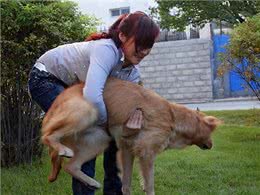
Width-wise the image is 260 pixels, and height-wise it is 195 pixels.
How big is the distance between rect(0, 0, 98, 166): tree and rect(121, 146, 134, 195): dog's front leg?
311 centimetres

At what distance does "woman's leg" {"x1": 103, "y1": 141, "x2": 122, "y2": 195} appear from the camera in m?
4.98

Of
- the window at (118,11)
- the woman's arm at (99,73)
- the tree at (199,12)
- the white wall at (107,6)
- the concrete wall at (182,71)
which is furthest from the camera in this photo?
the window at (118,11)

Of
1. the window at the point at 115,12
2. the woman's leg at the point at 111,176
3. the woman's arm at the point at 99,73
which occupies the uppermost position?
the window at the point at 115,12

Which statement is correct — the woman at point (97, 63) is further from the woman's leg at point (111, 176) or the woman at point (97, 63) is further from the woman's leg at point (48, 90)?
the woman's leg at point (111, 176)

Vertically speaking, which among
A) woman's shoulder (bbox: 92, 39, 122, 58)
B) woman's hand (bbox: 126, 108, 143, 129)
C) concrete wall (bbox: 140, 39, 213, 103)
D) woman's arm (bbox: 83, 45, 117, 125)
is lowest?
concrete wall (bbox: 140, 39, 213, 103)

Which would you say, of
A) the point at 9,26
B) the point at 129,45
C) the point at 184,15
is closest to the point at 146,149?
the point at 129,45

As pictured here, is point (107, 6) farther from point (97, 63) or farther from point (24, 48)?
Result: point (97, 63)

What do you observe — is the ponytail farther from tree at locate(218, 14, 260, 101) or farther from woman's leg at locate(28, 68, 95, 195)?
tree at locate(218, 14, 260, 101)

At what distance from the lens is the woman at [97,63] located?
4.09 m

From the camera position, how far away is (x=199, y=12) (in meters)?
20.7

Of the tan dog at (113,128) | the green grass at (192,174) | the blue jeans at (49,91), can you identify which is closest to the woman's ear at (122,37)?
the tan dog at (113,128)

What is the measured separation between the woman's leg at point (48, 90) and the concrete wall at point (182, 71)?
57.2 ft

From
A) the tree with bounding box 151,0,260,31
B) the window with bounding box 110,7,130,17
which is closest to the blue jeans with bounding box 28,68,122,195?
the tree with bounding box 151,0,260,31

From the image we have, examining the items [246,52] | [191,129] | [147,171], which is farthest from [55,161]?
[246,52]
